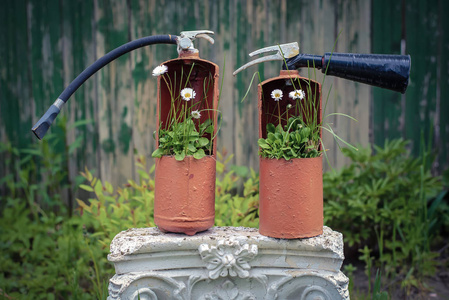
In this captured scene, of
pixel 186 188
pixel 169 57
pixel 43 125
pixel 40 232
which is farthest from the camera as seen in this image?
pixel 169 57

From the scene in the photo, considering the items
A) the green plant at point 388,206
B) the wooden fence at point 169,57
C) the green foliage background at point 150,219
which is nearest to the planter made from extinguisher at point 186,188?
the green foliage background at point 150,219

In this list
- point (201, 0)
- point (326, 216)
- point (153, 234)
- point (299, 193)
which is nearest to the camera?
point (299, 193)

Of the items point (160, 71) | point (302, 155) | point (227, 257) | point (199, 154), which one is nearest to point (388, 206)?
point (302, 155)

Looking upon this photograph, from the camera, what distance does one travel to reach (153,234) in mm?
1686

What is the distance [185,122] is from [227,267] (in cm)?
57

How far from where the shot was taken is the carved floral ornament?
159 cm

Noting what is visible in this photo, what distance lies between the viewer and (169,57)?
9.74 feet

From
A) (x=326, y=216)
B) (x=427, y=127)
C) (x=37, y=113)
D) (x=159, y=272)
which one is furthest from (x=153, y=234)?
(x=427, y=127)

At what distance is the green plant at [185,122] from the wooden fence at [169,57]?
4.07 feet

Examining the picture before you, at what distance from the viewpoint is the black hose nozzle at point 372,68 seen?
1.50 metres

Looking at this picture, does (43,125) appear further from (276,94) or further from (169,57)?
(169,57)

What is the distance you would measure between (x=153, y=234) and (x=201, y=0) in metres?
1.88

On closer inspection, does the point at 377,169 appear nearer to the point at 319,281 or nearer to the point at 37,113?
the point at 319,281

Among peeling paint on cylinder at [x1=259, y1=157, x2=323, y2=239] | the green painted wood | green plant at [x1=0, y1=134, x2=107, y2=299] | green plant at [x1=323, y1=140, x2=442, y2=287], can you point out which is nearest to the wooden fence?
the green painted wood
